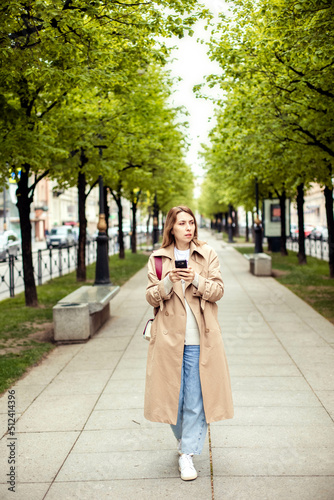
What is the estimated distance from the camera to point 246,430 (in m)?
5.36

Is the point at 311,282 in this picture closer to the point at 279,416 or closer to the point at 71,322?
the point at 71,322

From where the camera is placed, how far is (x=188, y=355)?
4.28 meters

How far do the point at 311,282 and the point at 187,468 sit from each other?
14404 mm

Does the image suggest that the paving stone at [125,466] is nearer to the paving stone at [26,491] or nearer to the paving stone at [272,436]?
the paving stone at [26,491]

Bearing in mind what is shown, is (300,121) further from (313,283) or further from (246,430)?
(246,430)

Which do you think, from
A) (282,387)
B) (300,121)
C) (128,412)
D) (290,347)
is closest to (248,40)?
(300,121)

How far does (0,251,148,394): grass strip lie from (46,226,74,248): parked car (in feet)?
100

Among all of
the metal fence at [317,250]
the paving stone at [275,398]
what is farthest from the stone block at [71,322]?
the metal fence at [317,250]

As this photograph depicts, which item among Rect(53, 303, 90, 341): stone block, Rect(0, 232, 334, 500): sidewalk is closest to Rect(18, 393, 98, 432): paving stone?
Rect(0, 232, 334, 500): sidewalk

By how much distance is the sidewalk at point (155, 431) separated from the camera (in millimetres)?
4227

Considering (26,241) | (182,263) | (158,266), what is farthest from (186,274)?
(26,241)

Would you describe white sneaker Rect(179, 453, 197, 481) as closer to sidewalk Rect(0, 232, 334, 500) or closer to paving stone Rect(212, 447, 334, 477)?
sidewalk Rect(0, 232, 334, 500)

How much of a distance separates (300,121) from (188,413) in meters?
10.8

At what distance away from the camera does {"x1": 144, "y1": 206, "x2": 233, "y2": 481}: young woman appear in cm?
423
